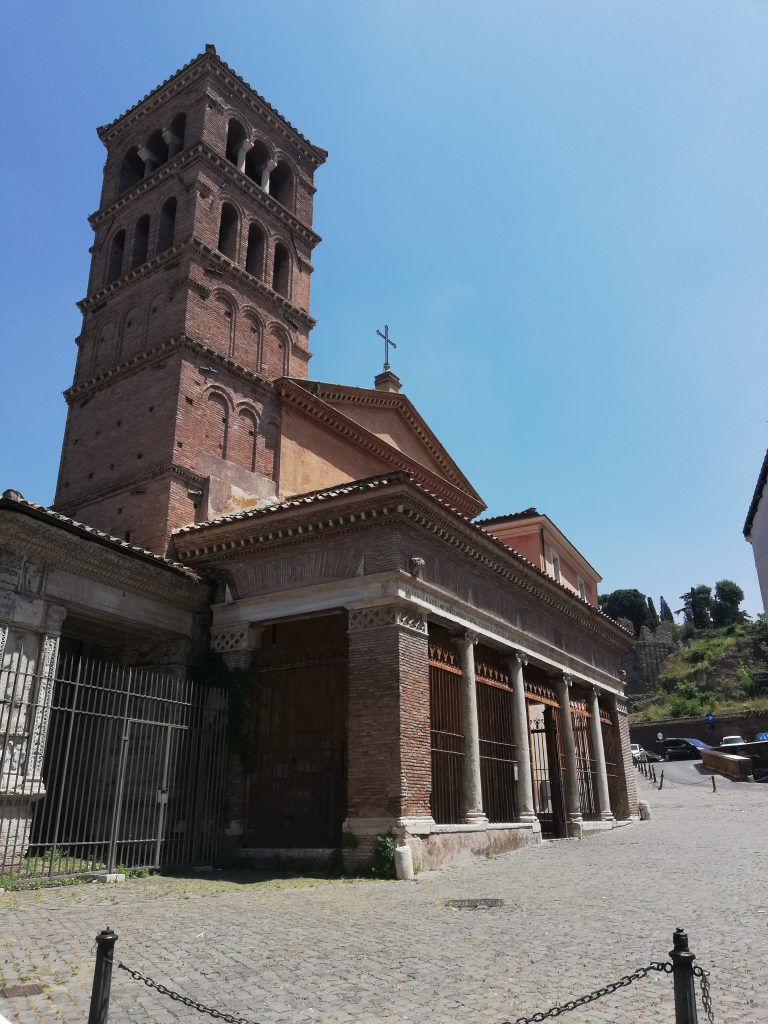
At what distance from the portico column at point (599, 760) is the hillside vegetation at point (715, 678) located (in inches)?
1735

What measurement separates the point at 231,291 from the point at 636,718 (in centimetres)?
6072

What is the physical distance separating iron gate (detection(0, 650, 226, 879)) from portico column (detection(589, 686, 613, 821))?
10.5 meters

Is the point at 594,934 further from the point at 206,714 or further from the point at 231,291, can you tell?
the point at 231,291

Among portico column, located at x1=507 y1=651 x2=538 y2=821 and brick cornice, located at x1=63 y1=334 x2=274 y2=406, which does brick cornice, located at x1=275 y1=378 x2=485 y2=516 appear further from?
portico column, located at x1=507 y1=651 x2=538 y2=821

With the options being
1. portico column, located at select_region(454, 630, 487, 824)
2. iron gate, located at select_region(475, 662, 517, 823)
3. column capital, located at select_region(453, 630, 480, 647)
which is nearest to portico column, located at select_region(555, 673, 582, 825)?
iron gate, located at select_region(475, 662, 517, 823)

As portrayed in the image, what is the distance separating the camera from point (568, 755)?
17.6 meters

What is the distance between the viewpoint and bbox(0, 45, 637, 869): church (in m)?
11.4

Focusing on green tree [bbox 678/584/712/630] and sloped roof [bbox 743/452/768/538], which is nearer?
sloped roof [bbox 743/452/768/538]

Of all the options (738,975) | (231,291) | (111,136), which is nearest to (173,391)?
(231,291)

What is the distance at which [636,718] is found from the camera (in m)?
68.6

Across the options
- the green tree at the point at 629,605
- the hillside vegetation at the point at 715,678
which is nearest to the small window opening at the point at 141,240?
the hillside vegetation at the point at 715,678

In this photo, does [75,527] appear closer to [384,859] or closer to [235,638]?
[235,638]

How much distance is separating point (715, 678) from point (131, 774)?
232 ft

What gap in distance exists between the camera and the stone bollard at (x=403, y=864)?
10320mm
